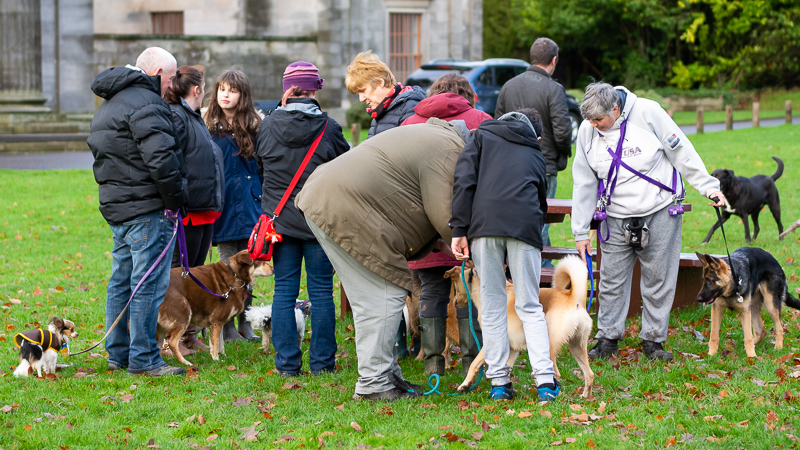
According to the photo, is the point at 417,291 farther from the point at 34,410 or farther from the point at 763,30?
the point at 763,30

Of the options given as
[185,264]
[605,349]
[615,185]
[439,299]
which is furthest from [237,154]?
[605,349]

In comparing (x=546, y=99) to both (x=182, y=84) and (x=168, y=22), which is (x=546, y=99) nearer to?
(x=182, y=84)

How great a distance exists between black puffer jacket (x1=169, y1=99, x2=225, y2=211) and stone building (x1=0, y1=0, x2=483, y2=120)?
1621 centimetres

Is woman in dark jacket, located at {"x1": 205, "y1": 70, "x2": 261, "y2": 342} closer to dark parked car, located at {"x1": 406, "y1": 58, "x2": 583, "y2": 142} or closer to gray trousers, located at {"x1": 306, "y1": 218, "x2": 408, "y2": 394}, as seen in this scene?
gray trousers, located at {"x1": 306, "y1": 218, "x2": 408, "y2": 394}

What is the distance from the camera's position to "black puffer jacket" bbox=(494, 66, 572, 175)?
24.8 ft

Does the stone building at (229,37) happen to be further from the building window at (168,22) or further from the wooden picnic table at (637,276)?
the wooden picnic table at (637,276)

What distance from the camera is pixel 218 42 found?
25.5 metres

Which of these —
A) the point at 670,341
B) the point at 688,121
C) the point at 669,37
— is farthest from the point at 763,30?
the point at 670,341

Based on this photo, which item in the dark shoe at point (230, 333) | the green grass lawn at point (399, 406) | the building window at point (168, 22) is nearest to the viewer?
the green grass lawn at point (399, 406)

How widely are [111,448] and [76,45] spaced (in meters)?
21.7

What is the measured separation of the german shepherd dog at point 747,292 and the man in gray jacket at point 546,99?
2.04 m

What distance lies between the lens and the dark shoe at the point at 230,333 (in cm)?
681

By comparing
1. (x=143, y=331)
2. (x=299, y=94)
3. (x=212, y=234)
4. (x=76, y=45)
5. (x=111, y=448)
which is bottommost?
(x=111, y=448)

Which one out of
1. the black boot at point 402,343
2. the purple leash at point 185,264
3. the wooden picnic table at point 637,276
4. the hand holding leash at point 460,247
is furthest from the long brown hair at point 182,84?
the hand holding leash at point 460,247
